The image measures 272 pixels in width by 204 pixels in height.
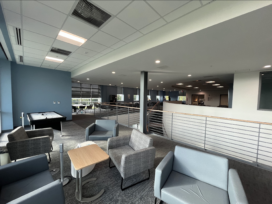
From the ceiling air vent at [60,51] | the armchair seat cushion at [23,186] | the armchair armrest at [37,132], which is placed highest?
the ceiling air vent at [60,51]

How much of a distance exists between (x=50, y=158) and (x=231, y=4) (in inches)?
167

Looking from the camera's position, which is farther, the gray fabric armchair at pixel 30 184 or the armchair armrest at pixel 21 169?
the armchair armrest at pixel 21 169

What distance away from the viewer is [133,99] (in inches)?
611

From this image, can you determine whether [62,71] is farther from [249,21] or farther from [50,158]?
[249,21]

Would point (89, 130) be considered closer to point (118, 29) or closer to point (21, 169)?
point (21, 169)

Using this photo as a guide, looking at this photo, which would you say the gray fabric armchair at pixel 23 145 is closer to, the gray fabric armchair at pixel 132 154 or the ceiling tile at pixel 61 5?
the gray fabric armchair at pixel 132 154

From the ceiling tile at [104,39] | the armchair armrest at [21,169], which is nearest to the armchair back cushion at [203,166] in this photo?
the armchair armrest at [21,169]

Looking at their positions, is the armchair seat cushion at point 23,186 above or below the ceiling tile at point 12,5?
below

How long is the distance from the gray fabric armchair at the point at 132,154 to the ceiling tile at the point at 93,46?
248 centimetres

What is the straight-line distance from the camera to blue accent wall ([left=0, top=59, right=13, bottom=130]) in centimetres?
443

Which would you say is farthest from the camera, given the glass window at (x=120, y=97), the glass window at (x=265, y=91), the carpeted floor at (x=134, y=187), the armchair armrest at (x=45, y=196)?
the glass window at (x=120, y=97)

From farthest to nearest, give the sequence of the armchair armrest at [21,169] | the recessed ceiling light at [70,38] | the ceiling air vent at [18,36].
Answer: the recessed ceiling light at [70,38]
the ceiling air vent at [18,36]
the armchair armrest at [21,169]

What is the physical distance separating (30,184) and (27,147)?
120 cm

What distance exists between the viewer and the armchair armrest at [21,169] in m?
1.33
